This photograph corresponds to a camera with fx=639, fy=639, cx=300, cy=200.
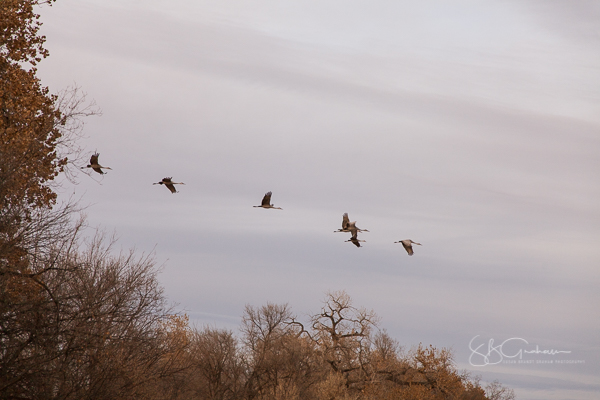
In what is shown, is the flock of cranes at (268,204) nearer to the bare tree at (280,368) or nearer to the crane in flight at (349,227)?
the crane in flight at (349,227)

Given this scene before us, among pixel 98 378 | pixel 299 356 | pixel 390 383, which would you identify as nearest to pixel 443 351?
pixel 390 383

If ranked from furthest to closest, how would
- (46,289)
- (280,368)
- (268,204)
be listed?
(280,368)
(268,204)
(46,289)

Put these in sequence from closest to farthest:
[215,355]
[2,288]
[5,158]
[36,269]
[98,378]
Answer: [2,288], [5,158], [36,269], [98,378], [215,355]

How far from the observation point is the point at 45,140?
21891 millimetres

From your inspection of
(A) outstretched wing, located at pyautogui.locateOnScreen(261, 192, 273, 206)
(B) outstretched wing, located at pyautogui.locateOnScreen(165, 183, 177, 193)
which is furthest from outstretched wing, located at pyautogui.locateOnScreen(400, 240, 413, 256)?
(B) outstretched wing, located at pyautogui.locateOnScreen(165, 183, 177, 193)

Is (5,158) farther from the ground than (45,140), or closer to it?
closer to it

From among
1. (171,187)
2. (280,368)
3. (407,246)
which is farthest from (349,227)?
(280,368)

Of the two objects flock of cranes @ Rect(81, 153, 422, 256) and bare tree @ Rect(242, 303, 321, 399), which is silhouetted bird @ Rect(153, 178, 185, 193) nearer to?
flock of cranes @ Rect(81, 153, 422, 256)

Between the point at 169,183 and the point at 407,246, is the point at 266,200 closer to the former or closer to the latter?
the point at 169,183

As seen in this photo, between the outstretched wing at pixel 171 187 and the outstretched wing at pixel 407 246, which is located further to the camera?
the outstretched wing at pixel 407 246

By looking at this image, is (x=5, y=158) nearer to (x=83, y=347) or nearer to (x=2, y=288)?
(x=2, y=288)

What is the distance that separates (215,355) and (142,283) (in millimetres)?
20724

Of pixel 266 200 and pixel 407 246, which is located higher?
pixel 266 200

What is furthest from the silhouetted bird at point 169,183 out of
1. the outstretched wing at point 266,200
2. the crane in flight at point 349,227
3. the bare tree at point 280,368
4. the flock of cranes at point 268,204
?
the bare tree at point 280,368
